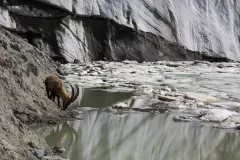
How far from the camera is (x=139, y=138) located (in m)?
6.13

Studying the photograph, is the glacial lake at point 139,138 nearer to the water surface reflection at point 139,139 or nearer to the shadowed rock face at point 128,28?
the water surface reflection at point 139,139

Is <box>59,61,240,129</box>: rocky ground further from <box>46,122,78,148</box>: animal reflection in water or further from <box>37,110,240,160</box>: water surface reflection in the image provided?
<box>46,122,78,148</box>: animal reflection in water

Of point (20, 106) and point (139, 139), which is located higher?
point (20, 106)

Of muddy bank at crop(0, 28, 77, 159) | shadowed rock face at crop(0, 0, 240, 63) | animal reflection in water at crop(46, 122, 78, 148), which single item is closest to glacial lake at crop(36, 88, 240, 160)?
animal reflection in water at crop(46, 122, 78, 148)

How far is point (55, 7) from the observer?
760 inches

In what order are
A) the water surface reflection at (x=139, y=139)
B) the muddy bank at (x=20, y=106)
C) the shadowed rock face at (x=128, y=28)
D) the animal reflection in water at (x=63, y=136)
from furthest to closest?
the shadowed rock face at (x=128, y=28) → the animal reflection in water at (x=63, y=136) → the water surface reflection at (x=139, y=139) → the muddy bank at (x=20, y=106)

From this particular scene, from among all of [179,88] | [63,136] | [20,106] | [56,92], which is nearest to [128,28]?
[179,88]

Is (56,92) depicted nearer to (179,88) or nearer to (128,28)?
(179,88)

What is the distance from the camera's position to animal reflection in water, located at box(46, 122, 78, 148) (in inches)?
215

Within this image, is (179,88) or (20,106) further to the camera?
(179,88)

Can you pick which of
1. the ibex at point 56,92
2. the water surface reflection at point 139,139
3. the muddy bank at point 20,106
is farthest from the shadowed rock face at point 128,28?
the water surface reflection at point 139,139

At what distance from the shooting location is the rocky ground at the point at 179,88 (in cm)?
769

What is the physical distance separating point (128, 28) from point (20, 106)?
53.3 feet

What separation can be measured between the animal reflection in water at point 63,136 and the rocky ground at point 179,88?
6.87ft
